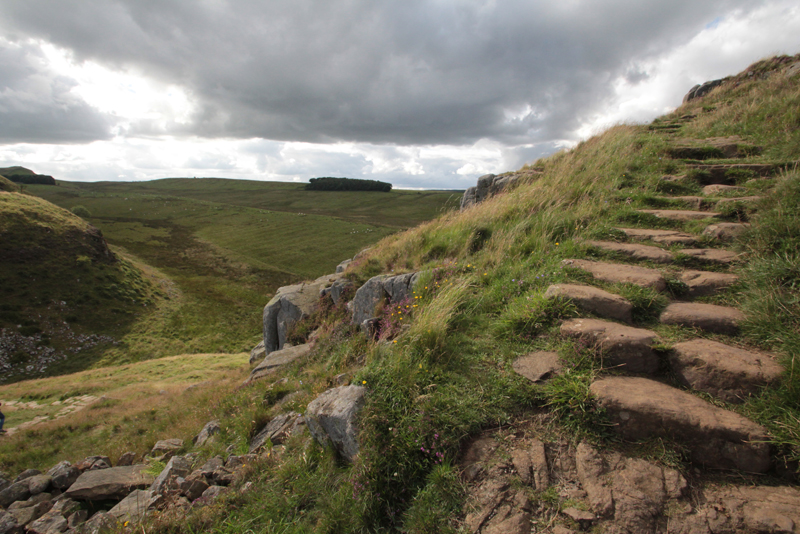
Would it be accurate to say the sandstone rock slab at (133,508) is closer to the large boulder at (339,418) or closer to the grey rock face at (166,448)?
the large boulder at (339,418)

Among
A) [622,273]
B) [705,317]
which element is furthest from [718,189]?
[705,317]

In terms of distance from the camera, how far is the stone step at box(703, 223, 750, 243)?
242 inches

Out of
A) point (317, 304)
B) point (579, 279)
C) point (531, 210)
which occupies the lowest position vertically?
point (317, 304)

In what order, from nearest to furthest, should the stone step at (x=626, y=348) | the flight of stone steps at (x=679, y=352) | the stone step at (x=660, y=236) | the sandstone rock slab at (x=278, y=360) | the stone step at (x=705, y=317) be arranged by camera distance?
the flight of stone steps at (x=679, y=352) < the stone step at (x=626, y=348) < the stone step at (x=705, y=317) < the stone step at (x=660, y=236) < the sandstone rock slab at (x=278, y=360)

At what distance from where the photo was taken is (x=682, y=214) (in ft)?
24.8

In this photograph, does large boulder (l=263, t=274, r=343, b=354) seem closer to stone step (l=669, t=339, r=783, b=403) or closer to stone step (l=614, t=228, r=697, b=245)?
stone step (l=614, t=228, r=697, b=245)

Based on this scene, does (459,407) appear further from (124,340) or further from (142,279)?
(142,279)

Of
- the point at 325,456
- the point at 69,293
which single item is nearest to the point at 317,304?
the point at 325,456

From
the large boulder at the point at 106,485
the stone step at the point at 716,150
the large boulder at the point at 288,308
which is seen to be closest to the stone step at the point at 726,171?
the stone step at the point at 716,150

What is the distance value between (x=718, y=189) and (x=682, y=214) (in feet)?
→ 6.72

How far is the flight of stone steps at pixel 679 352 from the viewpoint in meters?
3.10

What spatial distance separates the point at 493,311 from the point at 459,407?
2.21 meters

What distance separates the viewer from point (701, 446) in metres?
3.09

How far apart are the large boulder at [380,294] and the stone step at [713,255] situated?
16.9 ft
